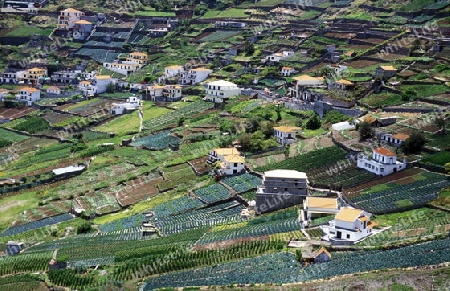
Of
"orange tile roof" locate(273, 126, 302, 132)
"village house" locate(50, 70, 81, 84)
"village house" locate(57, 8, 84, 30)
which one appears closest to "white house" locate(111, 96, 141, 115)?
"village house" locate(50, 70, 81, 84)

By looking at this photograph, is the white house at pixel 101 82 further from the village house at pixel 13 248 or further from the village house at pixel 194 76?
the village house at pixel 13 248

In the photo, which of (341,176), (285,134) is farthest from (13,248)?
(285,134)

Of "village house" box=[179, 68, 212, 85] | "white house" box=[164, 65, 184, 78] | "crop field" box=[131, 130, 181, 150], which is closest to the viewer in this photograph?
"crop field" box=[131, 130, 181, 150]

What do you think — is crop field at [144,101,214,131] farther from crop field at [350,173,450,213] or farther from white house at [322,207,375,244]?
white house at [322,207,375,244]

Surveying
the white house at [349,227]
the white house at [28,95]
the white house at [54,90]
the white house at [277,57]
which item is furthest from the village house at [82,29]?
the white house at [349,227]

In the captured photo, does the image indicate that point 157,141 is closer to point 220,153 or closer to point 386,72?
point 220,153

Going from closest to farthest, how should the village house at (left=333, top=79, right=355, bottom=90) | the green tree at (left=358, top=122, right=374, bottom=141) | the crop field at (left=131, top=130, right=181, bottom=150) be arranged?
1. the green tree at (left=358, top=122, right=374, bottom=141)
2. the crop field at (left=131, top=130, right=181, bottom=150)
3. the village house at (left=333, top=79, right=355, bottom=90)
